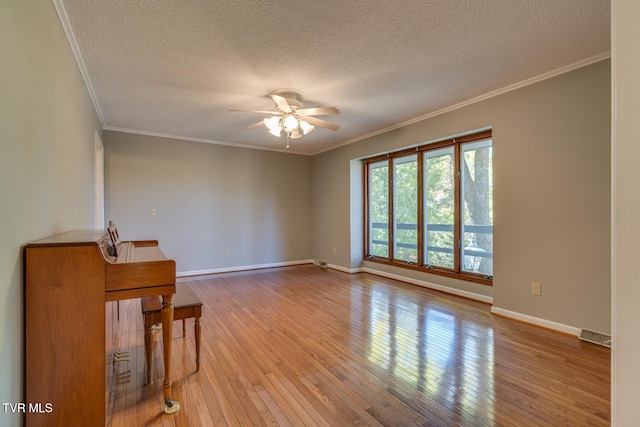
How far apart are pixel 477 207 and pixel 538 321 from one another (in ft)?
4.73

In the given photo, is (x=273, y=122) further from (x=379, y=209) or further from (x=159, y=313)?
(x=379, y=209)

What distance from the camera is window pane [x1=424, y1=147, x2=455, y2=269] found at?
4086 mm

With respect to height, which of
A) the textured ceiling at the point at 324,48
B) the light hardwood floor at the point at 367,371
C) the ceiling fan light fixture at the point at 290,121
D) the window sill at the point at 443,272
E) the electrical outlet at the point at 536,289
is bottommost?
the light hardwood floor at the point at 367,371

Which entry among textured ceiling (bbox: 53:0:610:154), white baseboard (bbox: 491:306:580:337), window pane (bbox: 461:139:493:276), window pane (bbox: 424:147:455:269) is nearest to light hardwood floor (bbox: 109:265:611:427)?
white baseboard (bbox: 491:306:580:337)

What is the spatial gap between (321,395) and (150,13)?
271 centimetres

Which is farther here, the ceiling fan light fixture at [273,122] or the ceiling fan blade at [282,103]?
the ceiling fan light fixture at [273,122]

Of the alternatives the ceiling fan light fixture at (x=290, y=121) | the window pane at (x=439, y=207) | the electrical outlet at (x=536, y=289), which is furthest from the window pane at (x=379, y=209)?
the ceiling fan light fixture at (x=290, y=121)

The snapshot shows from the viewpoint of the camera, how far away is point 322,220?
245 inches

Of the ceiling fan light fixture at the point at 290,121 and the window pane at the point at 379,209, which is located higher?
the ceiling fan light fixture at the point at 290,121

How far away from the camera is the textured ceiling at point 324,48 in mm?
1894

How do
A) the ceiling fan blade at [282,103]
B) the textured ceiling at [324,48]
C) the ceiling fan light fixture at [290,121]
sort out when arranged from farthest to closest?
the ceiling fan light fixture at [290,121] < the ceiling fan blade at [282,103] < the textured ceiling at [324,48]

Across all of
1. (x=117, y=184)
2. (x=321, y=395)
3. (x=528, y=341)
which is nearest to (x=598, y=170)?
(x=528, y=341)

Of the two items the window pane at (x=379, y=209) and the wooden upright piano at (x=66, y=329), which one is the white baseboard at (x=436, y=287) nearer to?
the window pane at (x=379, y=209)

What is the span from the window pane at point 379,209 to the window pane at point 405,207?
0.20 m
